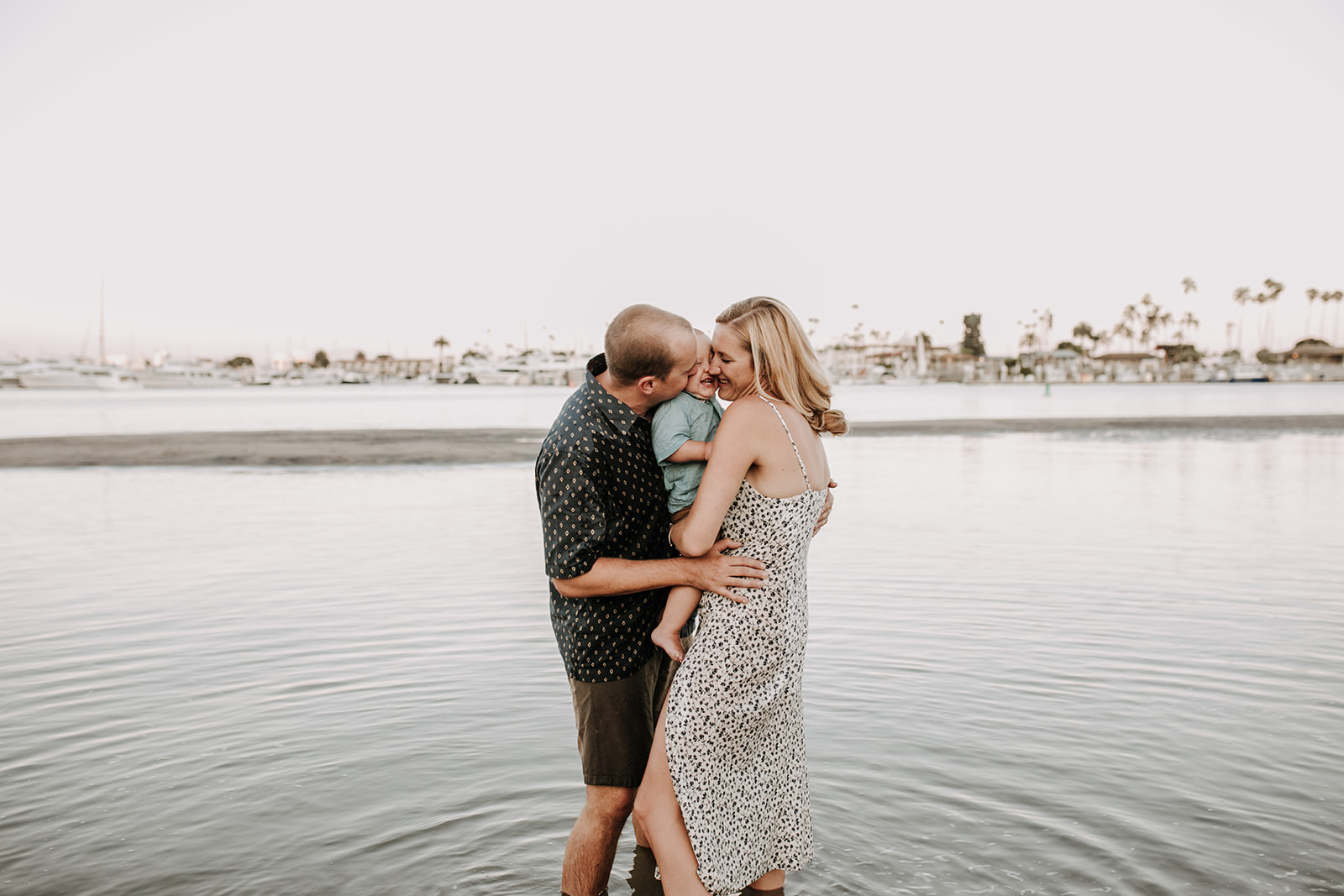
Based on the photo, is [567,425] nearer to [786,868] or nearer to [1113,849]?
[786,868]

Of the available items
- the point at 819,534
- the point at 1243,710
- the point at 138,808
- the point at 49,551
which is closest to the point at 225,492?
the point at 49,551

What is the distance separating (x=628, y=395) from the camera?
3248mm

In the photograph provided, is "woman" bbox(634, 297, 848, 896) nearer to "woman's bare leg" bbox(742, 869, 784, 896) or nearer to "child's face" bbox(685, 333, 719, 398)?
"child's face" bbox(685, 333, 719, 398)

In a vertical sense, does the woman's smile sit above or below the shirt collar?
above

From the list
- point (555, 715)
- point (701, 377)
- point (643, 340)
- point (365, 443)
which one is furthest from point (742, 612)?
point (365, 443)

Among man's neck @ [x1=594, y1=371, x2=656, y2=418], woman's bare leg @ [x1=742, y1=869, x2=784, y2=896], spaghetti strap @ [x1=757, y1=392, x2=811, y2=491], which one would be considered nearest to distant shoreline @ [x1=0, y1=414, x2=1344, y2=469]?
woman's bare leg @ [x1=742, y1=869, x2=784, y2=896]

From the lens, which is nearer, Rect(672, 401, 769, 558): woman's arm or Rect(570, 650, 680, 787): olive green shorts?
Rect(672, 401, 769, 558): woman's arm

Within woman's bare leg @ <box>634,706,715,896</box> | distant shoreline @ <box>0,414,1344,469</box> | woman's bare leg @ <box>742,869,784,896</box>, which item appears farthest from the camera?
distant shoreline @ <box>0,414,1344,469</box>

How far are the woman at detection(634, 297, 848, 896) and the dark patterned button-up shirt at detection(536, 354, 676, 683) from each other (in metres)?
0.17

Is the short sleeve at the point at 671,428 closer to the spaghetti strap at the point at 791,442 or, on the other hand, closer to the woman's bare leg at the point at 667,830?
the spaghetti strap at the point at 791,442

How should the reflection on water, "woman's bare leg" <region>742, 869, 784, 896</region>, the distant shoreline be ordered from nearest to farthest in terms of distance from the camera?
"woman's bare leg" <region>742, 869, 784, 896</region>, the reflection on water, the distant shoreline

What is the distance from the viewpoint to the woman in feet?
10.1

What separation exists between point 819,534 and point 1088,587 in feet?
12.4

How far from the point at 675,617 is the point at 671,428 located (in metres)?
0.58
